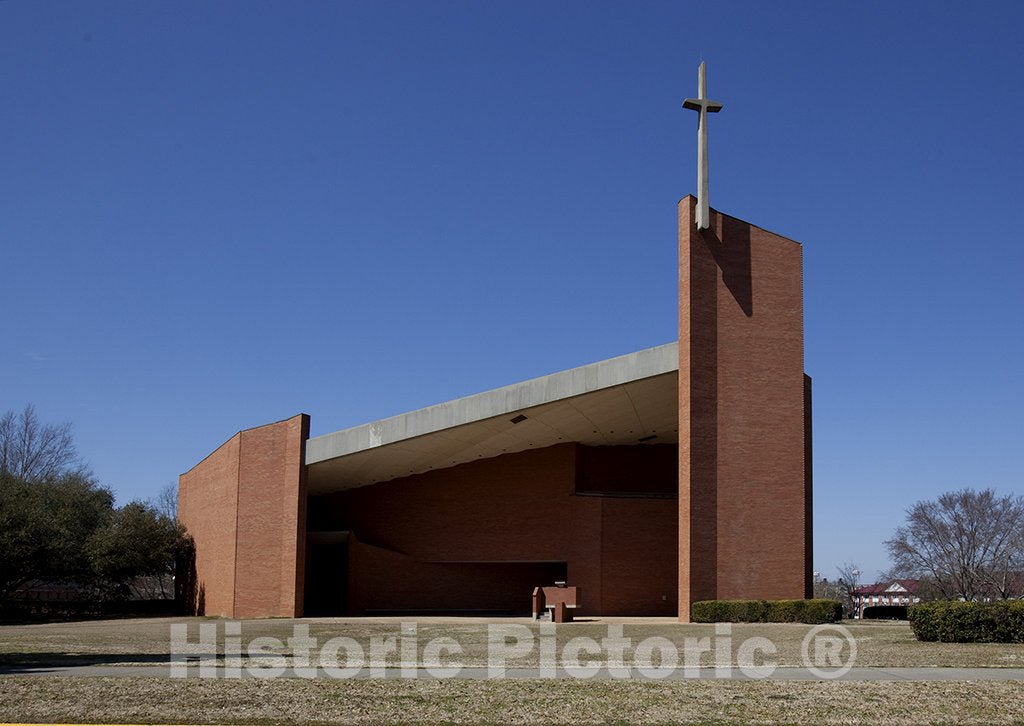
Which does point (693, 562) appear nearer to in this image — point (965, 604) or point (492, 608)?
point (965, 604)

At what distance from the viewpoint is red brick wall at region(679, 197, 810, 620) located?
27.6 metres

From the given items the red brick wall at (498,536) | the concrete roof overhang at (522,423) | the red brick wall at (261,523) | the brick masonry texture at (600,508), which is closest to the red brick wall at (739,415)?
the brick masonry texture at (600,508)

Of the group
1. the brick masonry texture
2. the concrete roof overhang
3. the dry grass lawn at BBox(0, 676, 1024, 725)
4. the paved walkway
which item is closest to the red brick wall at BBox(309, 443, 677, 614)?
the brick masonry texture

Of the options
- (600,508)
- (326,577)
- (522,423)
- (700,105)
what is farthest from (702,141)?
(326,577)

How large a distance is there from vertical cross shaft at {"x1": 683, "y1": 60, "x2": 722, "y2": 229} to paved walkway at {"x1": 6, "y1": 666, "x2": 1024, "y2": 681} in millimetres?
16975

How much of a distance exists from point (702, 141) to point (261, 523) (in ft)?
63.7

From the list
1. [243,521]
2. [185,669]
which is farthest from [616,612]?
[185,669]

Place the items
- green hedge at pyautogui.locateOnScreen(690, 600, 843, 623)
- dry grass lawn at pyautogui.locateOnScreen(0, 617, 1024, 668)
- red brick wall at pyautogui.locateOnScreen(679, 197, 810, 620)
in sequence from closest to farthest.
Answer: dry grass lawn at pyautogui.locateOnScreen(0, 617, 1024, 668)
green hedge at pyautogui.locateOnScreen(690, 600, 843, 623)
red brick wall at pyautogui.locateOnScreen(679, 197, 810, 620)

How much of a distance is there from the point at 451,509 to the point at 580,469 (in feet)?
18.1

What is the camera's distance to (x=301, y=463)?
113 ft

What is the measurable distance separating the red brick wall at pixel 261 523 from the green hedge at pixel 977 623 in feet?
70.9

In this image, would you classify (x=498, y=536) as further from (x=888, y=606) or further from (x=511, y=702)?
(x=511, y=702)

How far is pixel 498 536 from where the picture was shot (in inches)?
1585

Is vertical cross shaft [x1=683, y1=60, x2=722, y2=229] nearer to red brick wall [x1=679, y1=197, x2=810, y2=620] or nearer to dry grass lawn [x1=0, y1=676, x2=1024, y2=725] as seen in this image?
red brick wall [x1=679, y1=197, x2=810, y2=620]
